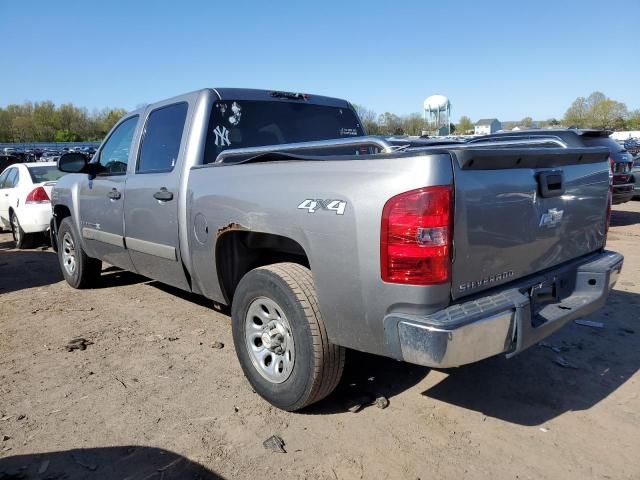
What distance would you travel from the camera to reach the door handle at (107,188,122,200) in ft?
15.6

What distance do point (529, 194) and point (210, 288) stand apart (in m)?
2.27

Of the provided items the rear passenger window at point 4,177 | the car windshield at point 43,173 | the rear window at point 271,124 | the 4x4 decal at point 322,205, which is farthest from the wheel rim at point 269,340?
the rear passenger window at point 4,177

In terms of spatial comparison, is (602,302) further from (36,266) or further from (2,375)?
(36,266)

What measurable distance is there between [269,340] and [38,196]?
7329 mm

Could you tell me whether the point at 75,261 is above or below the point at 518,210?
below

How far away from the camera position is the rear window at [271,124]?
4035 mm

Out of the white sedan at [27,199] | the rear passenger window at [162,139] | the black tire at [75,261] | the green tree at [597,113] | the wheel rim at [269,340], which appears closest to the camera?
the wheel rim at [269,340]

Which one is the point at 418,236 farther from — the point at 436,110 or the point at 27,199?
the point at 436,110

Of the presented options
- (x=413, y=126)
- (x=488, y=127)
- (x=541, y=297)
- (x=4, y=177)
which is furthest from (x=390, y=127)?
(x=488, y=127)

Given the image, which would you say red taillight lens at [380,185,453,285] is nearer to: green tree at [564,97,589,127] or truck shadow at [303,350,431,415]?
truck shadow at [303,350,431,415]

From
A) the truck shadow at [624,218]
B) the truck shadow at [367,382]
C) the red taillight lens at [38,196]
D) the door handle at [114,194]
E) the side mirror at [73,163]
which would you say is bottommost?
the truck shadow at [624,218]

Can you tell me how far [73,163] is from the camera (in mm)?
5184

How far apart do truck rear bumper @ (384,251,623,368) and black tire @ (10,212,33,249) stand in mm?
8769

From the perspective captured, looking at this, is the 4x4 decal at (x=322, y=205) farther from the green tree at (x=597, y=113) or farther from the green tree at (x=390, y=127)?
the green tree at (x=597, y=113)
